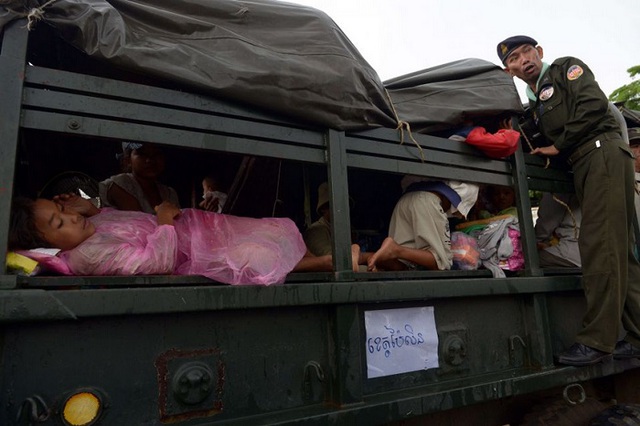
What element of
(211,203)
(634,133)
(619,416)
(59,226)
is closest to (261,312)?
(59,226)

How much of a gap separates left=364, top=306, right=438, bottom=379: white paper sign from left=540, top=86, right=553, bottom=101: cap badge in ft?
4.87

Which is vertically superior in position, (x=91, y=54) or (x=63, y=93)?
(x=91, y=54)

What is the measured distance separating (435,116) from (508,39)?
43.1 inches

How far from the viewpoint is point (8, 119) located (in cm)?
121

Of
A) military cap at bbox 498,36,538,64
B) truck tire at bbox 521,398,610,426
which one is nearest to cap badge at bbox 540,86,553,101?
military cap at bbox 498,36,538,64

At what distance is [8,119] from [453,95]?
1.85 m

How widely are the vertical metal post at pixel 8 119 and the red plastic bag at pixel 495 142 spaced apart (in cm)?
177

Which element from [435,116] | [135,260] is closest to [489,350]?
[435,116]

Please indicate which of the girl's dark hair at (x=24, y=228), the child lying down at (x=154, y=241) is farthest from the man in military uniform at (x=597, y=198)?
the girl's dark hair at (x=24, y=228)

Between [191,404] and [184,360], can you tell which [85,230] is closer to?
[184,360]

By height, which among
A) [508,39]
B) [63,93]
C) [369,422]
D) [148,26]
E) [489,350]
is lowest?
[369,422]

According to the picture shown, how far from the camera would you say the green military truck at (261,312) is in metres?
1.21

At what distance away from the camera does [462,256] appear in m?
2.26

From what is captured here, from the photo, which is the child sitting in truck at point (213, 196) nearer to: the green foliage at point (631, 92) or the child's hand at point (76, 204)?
the child's hand at point (76, 204)
